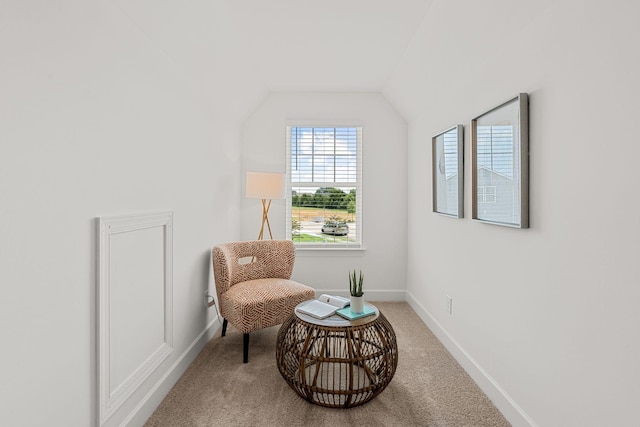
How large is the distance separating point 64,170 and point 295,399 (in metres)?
1.64

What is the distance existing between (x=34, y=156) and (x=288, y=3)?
1690 millimetres

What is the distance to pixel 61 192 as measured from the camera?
1.19m

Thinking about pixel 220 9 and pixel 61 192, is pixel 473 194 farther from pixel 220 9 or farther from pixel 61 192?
pixel 61 192

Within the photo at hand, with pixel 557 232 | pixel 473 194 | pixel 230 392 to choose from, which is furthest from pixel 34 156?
pixel 473 194

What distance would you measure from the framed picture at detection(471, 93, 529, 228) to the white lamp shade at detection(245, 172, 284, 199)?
171cm

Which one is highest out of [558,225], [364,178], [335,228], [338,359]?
[364,178]

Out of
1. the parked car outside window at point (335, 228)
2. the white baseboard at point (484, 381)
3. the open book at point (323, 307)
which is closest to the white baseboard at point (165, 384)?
the open book at point (323, 307)

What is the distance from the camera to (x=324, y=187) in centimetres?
387

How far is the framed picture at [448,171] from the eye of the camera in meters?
2.39

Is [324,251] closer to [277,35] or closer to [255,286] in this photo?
[255,286]

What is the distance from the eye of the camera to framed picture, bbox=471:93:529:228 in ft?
5.32

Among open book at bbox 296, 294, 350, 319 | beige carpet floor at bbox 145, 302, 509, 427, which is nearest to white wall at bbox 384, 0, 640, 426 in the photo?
beige carpet floor at bbox 145, 302, 509, 427

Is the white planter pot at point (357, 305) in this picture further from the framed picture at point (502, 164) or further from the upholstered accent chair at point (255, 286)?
the framed picture at point (502, 164)

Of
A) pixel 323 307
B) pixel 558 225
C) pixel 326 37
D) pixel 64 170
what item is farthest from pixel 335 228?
pixel 64 170
